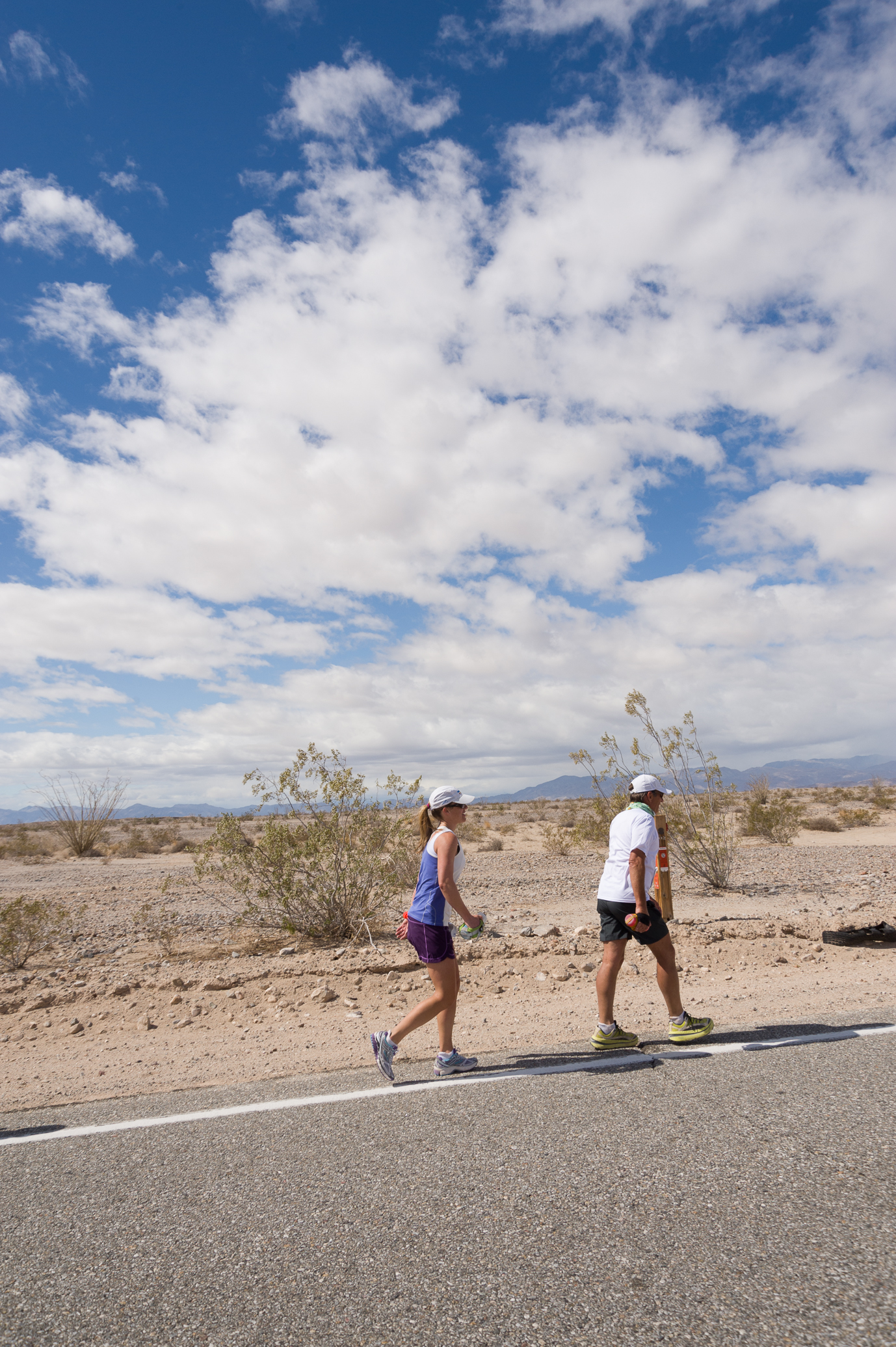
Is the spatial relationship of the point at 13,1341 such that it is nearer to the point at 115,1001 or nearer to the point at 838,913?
the point at 115,1001

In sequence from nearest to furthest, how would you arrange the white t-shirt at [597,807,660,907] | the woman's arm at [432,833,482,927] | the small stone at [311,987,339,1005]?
the woman's arm at [432,833,482,927]
the white t-shirt at [597,807,660,907]
the small stone at [311,987,339,1005]

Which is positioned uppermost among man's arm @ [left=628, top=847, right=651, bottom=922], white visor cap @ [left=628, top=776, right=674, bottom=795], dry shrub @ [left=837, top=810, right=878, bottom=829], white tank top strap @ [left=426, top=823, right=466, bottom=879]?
white visor cap @ [left=628, top=776, right=674, bottom=795]

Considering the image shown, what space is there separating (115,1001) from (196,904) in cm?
915

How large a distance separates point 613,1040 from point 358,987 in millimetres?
3488

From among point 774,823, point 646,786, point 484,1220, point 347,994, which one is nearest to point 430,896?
point 646,786

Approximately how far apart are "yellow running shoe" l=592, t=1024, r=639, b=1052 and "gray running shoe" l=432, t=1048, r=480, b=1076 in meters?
0.88

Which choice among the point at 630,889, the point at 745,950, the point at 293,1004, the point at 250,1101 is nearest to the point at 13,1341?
the point at 250,1101

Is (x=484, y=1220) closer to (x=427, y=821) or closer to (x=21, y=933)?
(x=427, y=821)

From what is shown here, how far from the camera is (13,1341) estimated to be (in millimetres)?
2412

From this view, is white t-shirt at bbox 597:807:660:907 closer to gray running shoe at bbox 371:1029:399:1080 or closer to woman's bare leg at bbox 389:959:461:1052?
woman's bare leg at bbox 389:959:461:1052

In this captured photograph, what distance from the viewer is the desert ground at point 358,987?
5684 millimetres

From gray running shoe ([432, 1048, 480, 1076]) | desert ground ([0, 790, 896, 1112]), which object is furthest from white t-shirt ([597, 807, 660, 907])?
gray running shoe ([432, 1048, 480, 1076])

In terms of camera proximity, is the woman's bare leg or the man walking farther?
the man walking

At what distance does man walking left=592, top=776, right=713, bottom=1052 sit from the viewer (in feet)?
16.7
